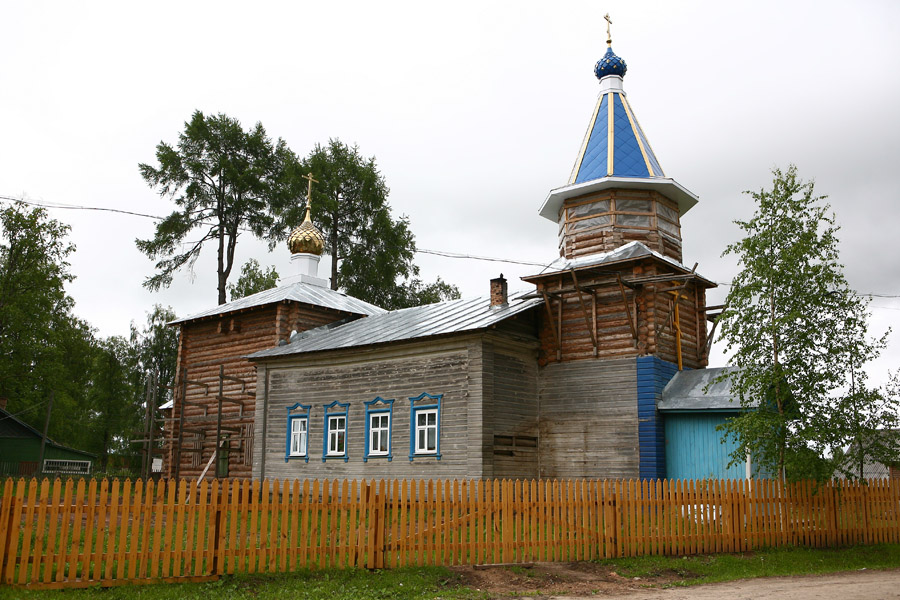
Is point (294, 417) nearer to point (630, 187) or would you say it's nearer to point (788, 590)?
point (630, 187)

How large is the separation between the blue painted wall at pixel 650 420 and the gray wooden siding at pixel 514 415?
3.03 metres

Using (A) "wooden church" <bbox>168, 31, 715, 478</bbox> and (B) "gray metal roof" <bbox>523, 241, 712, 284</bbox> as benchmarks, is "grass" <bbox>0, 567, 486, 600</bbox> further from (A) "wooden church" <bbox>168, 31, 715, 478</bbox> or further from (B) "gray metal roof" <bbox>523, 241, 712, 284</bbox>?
(B) "gray metal roof" <bbox>523, 241, 712, 284</bbox>

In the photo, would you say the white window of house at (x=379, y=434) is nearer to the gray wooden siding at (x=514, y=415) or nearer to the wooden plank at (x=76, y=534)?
the gray wooden siding at (x=514, y=415)

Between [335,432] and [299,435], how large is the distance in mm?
Result: 1656

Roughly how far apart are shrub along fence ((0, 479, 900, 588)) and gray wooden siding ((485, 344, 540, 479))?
5.72 metres

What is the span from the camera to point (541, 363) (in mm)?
20703

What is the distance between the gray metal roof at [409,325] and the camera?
20.2 m

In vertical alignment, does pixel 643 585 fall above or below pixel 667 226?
below

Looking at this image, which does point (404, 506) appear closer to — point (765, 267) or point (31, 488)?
point (31, 488)

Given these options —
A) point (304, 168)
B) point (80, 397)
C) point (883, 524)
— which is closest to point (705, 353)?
point (883, 524)

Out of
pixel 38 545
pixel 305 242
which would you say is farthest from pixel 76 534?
pixel 305 242

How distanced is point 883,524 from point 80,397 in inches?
1935

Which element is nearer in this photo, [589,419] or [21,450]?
[589,419]

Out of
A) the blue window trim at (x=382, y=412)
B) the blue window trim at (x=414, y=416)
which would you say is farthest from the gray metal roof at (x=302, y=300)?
the blue window trim at (x=414, y=416)
